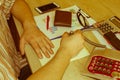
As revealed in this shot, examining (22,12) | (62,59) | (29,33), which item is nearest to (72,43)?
(62,59)

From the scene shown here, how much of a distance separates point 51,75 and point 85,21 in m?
0.33

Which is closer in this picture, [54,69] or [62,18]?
[54,69]

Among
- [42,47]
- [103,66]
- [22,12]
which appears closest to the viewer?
[103,66]

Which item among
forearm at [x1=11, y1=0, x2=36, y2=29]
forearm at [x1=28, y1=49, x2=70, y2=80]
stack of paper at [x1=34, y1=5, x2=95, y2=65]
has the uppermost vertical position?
forearm at [x1=11, y1=0, x2=36, y2=29]

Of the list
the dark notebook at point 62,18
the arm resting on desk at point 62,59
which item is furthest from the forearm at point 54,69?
the dark notebook at point 62,18

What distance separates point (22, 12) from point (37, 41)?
8.4 inches

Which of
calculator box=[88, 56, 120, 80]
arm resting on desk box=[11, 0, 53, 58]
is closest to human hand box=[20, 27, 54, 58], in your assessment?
arm resting on desk box=[11, 0, 53, 58]

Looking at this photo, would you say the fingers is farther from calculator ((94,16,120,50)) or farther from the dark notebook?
calculator ((94,16,120,50))

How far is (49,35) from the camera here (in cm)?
100

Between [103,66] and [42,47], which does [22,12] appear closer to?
[42,47]

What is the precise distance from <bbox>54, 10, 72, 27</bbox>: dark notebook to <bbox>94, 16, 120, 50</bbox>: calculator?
12cm

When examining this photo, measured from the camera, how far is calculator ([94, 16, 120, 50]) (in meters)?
0.93

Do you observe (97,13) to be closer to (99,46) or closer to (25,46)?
(99,46)

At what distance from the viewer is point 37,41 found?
3.23ft
